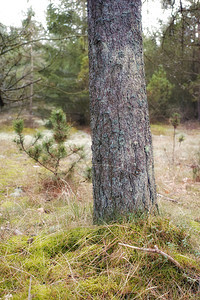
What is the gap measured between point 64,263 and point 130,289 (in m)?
0.43

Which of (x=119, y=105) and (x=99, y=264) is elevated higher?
(x=119, y=105)

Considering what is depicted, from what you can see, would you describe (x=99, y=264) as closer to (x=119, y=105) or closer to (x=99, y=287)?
(x=99, y=287)

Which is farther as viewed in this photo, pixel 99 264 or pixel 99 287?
pixel 99 264

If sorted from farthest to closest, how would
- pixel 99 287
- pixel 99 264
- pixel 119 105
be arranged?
pixel 119 105 → pixel 99 264 → pixel 99 287

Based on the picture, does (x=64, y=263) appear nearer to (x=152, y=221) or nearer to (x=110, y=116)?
(x=152, y=221)

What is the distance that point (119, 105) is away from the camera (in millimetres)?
1545

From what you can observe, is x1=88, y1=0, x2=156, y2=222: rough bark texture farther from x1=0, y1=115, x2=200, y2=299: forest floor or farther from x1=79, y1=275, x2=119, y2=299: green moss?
x1=79, y1=275, x2=119, y2=299: green moss

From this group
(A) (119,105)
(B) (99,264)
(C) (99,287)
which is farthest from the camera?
(A) (119,105)

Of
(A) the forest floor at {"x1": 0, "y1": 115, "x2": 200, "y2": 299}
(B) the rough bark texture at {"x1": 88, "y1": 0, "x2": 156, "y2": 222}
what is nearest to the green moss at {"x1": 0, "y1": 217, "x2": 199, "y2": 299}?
(A) the forest floor at {"x1": 0, "y1": 115, "x2": 200, "y2": 299}

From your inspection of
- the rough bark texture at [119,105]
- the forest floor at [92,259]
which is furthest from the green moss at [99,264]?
the rough bark texture at [119,105]

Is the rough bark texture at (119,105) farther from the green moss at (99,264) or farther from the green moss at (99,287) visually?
the green moss at (99,287)

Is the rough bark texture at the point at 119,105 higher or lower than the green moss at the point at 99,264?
higher

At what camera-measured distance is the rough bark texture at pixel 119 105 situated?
5.05ft

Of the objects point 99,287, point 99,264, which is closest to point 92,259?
point 99,264
